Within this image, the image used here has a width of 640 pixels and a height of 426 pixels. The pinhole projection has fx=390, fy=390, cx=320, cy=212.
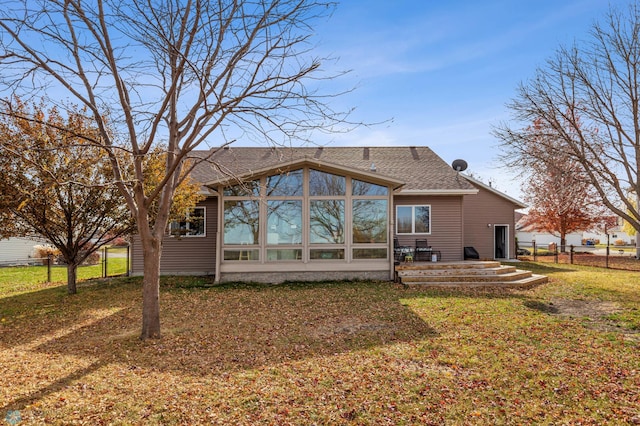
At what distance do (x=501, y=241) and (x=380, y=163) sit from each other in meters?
7.72

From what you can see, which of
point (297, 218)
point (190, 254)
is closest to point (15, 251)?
point (190, 254)

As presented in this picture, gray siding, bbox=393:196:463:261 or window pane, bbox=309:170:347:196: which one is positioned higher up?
window pane, bbox=309:170:347:196

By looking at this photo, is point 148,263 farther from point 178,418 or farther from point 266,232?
point 266,232

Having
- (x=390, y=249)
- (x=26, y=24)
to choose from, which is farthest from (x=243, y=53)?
(x=390, y=249)

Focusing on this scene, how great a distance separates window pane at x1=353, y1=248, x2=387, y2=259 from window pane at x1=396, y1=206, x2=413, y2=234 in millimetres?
2697

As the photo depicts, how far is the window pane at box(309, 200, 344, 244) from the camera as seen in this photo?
39.0 ft

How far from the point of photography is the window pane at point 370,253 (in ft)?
39.5

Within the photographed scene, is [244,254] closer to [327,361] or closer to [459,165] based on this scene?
[327,361]

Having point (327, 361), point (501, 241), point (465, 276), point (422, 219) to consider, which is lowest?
point (327, 361)

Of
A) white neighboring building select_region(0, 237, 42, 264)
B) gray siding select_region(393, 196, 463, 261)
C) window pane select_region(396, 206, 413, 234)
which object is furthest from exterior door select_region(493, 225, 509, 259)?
white neighboring building select_region(0, 237, 42, 264)

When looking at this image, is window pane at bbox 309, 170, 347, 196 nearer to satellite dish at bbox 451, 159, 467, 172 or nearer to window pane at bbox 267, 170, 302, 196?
window pane at bbox 267, 170, 302, 196

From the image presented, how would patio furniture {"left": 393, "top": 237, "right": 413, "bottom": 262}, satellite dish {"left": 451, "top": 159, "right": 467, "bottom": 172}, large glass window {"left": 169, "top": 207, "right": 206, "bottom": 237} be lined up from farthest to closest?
satellite dish {"left": 451, "top": 159, "right": 467, "bottom": 172}, large glass window {"left": 169, "top": 207, "right": 206, "bottom": 237}, patio furniture {"left": 393, "top": 237, "right": 413, "bottom": 262}

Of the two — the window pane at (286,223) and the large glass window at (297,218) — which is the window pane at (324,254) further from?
the window pane at (286,223)

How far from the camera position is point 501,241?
1948 centimetres
